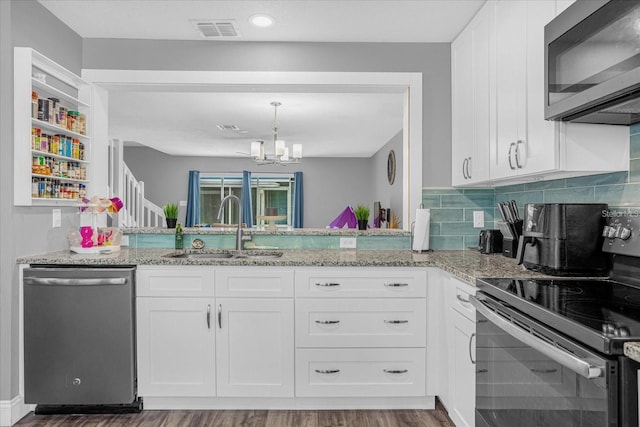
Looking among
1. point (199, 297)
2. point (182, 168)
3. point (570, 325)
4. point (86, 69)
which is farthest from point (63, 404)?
point (182, 168)

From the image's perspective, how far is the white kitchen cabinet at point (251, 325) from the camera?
232 centimetres

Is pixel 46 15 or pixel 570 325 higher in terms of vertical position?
pixel 46 15

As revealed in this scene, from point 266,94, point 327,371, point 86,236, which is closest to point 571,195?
point 327,371

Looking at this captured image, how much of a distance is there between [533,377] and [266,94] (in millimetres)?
3898

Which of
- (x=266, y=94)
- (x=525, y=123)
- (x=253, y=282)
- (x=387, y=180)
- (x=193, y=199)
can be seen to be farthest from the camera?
(x=193, y=199)

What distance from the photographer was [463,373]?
2.00 meters

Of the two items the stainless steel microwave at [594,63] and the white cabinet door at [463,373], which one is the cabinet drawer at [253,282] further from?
the stainless steel microwave at [594,63]

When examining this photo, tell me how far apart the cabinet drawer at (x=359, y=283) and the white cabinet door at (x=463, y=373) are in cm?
29

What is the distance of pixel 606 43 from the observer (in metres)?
1.31

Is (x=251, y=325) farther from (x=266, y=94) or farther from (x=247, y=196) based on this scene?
(x=247, y=196)

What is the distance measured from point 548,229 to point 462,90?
1.22m

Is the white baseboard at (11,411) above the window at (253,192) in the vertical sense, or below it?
below

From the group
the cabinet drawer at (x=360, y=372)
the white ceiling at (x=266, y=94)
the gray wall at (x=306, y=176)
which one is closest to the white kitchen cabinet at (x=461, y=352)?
the cabinet drawer at (x=360, y=372)

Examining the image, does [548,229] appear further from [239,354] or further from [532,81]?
[239,354]
